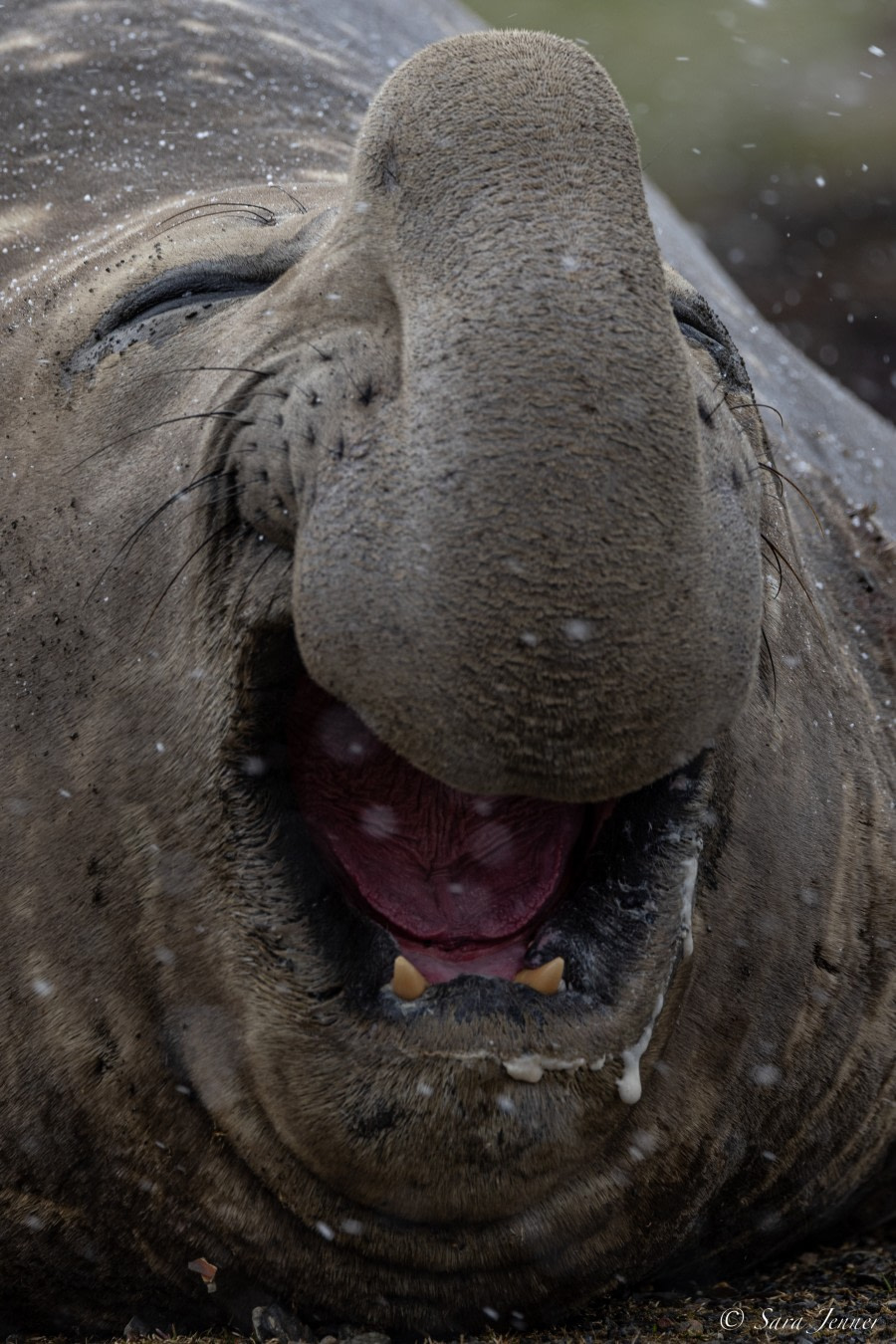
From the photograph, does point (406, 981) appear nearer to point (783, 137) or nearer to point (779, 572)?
point (779, 572)

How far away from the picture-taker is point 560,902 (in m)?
2.46

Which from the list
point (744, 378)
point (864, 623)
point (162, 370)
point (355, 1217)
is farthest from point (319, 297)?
point (864, 623)

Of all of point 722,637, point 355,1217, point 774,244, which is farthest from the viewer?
point 774,244

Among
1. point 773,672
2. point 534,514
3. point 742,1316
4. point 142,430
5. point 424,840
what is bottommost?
point 742,1316

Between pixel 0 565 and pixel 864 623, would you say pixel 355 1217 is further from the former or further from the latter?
pixel 864 623

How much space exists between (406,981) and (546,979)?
7.4 inches

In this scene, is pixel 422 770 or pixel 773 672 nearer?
pixel 422 770

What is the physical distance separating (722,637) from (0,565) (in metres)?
1.29

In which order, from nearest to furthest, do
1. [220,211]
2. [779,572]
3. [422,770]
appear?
[422,770] → [779,572] → [220,211]

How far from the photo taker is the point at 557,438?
1946 millimetres

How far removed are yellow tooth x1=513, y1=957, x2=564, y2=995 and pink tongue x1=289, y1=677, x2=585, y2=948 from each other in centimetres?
13

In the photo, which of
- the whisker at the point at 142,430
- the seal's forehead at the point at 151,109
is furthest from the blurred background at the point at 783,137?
the whisker at the point at 142,430

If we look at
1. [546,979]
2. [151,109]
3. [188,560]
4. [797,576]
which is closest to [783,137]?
[151,109]

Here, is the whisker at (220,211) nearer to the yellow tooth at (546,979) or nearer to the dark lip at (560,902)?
the dark lip at (560,902)
